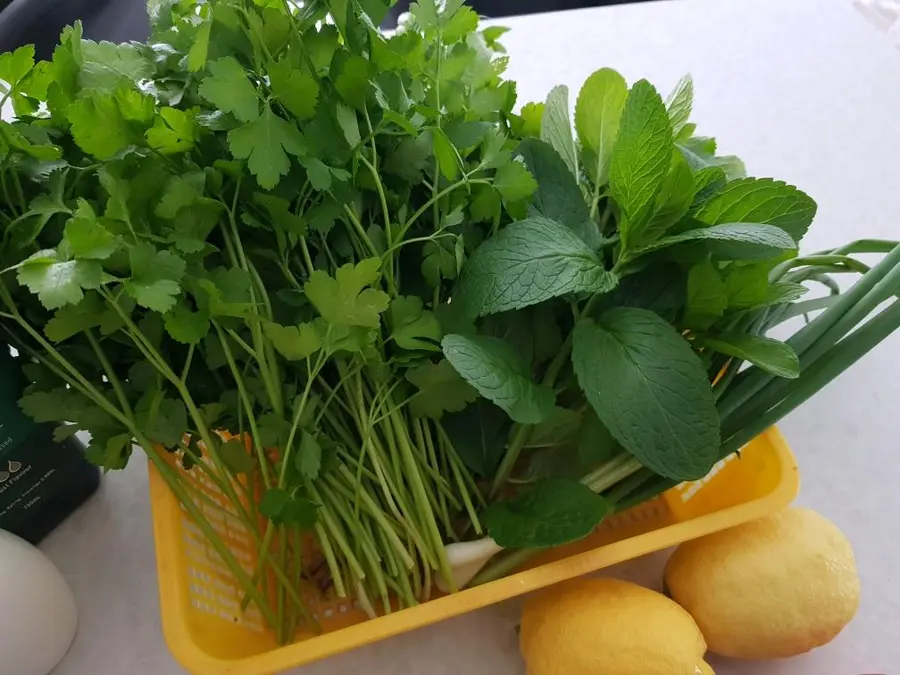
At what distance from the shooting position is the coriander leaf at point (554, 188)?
0.56 m

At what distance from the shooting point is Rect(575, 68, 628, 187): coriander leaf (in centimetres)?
58

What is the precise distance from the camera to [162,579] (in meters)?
0.52

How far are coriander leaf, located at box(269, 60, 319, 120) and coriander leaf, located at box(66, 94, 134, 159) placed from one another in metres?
0.09

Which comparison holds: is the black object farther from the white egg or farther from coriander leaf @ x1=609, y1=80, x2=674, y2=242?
coriander leaf @ x1=609, y1=80, x2=674, y2=242

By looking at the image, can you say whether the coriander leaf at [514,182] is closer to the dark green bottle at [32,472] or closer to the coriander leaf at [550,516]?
the coriander leaf at [550,516]

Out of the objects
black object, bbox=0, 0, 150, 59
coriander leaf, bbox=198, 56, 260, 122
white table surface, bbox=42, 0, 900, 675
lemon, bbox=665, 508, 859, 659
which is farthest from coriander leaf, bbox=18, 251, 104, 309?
black object, bbox=0, 0, 150, 59

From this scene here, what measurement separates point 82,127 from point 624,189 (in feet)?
1.08

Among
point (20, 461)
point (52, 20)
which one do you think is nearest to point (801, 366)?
point (20, 461)

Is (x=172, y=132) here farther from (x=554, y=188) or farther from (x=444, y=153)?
(x=554, y=188)

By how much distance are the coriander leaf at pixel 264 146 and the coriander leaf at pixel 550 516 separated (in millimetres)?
277

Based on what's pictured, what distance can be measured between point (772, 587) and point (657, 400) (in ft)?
0.56

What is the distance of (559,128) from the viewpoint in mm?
624

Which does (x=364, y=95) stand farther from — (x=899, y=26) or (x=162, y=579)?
Result: (x=899, y=26)

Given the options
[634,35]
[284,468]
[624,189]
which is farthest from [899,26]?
[284,468]
